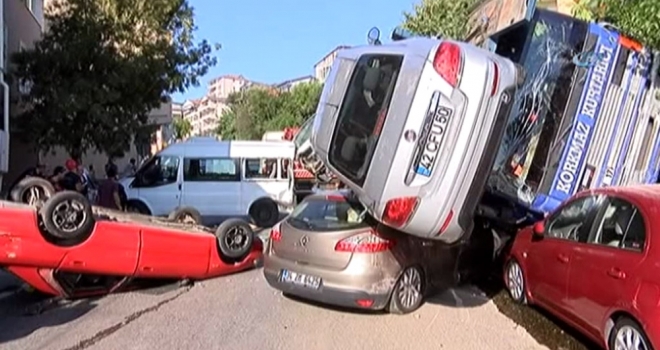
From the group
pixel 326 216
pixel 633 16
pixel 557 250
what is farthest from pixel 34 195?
pixel 633 16

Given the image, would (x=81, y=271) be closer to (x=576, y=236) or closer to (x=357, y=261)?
(x=357, y=261)

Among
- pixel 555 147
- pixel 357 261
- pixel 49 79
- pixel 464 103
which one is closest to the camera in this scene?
pixel 464 103

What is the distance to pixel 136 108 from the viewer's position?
66.3ft

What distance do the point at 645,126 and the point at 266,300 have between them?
514 centimetres

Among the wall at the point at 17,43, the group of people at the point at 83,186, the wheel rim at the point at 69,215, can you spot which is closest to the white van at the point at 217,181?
the group of people at the point at 83,186

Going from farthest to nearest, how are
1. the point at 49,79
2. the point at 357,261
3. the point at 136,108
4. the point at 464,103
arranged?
the point at 136,108
the point at 49,79
the point at 357,261
the point at 464,103

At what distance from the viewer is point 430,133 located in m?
5.41

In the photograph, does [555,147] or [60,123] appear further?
[60,123]

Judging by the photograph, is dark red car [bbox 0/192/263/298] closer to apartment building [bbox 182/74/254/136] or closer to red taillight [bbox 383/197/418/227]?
red taillight [bbox 383/197/418/227]

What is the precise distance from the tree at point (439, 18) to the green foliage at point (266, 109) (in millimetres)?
36251

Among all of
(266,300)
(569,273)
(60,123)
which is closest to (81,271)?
(266,300)

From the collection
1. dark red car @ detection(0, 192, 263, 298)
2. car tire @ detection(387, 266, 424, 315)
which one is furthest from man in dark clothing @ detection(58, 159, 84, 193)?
car tire @ detection(387, 266, 424, 315)

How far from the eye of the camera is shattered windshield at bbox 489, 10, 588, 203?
745 cm

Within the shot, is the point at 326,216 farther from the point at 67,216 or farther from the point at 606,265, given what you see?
the point at 606,265
